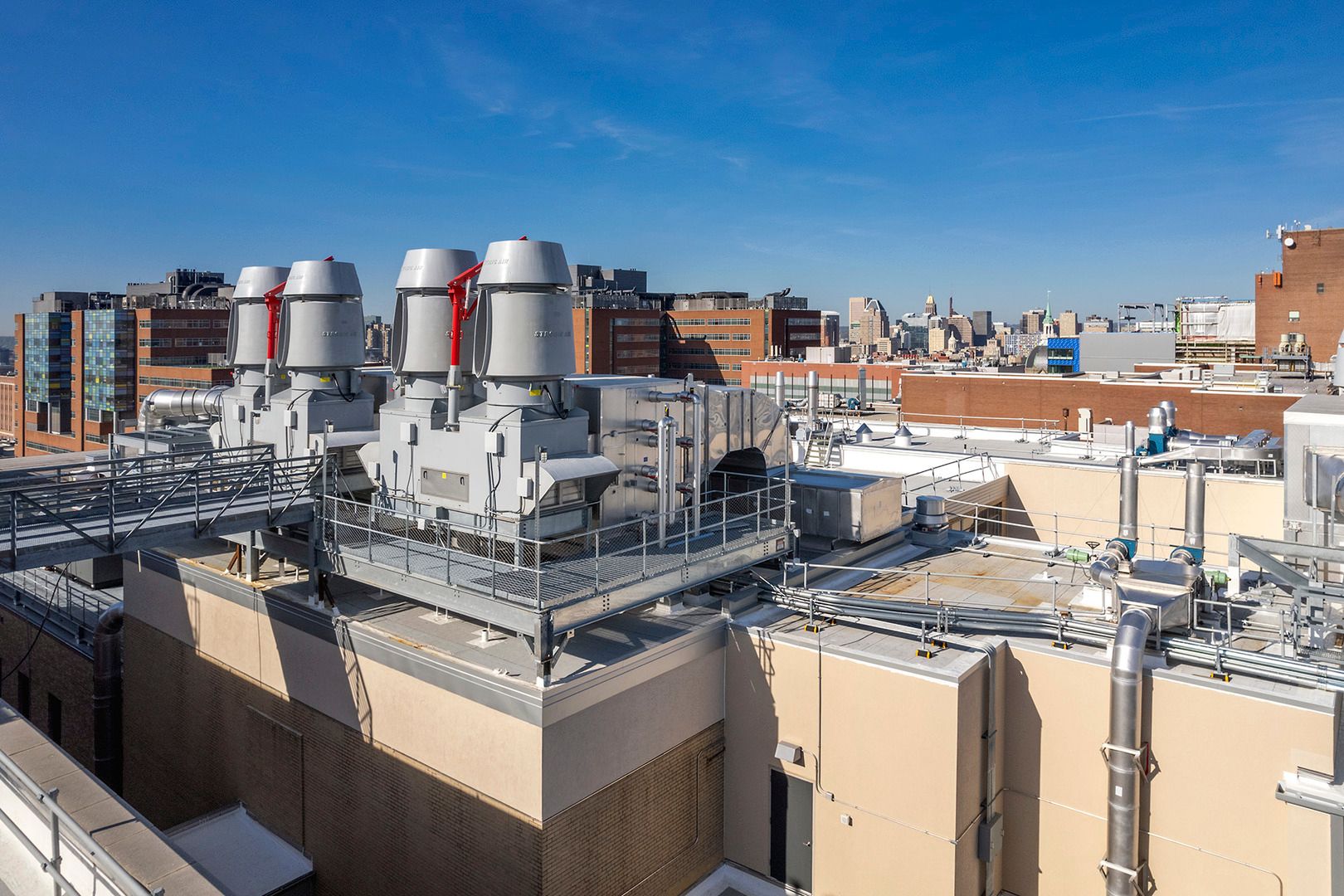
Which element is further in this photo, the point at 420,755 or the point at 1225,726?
the point at 420,755

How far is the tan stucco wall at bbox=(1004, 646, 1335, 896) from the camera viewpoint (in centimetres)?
1078

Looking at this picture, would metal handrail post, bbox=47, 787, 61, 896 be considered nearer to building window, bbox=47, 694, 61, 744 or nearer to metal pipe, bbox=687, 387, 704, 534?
metal pipe, bbox=687, 387, 704, 534

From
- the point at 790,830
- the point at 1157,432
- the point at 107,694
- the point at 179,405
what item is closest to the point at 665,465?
the point at 790,830

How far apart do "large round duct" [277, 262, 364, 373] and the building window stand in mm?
11990

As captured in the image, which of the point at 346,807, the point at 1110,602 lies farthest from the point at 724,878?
the point at 1110,602

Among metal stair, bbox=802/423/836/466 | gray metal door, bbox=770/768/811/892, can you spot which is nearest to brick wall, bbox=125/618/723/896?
gray metal door, bbox=770/768/811/892

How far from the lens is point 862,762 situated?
12.5 m

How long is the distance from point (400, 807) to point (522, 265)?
7971 millimetres

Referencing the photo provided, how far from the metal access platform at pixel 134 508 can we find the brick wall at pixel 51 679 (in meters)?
6.94

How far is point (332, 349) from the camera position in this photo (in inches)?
651

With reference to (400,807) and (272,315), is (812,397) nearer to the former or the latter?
(272,315)

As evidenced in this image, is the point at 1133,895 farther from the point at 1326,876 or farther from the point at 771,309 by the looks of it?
the point at 771,309

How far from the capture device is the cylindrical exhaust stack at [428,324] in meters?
14.5

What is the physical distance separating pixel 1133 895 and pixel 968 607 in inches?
161
